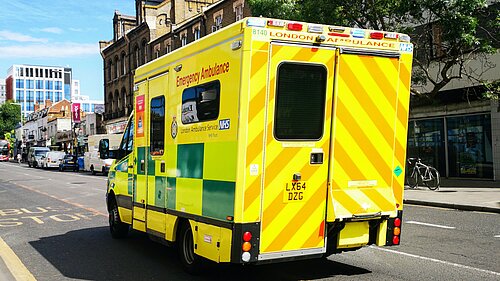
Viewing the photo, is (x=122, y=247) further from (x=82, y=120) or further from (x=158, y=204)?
(x=82, y=120)

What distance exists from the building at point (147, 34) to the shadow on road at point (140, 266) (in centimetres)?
2566

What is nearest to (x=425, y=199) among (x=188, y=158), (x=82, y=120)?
(x=188, y=158)

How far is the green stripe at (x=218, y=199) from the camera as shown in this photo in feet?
18.3

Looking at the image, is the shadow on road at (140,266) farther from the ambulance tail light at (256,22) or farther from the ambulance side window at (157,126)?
the ambulance tail light at (256,22)

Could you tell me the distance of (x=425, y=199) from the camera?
14938 millimetres

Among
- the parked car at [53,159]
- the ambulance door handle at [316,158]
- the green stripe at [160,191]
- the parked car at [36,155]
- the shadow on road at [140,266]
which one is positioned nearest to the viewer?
the ambulance door handle at [316,158]

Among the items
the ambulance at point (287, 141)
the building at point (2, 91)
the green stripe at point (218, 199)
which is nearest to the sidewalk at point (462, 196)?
the ambulance at point (287, 141)

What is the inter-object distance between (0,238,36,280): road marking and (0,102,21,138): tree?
417ft

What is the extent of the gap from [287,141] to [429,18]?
1370 centimetres

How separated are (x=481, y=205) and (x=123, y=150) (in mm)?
8872

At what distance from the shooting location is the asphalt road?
22.0 ft

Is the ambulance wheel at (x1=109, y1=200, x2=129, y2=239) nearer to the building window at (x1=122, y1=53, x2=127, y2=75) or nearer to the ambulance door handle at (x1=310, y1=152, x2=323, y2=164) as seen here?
the ambulance door handle at (x1=310, y1=152, x2=323, y2=164)

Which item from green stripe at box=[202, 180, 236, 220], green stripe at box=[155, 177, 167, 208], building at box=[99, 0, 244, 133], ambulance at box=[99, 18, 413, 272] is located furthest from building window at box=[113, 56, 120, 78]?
green stripe at box=[202, 180, 236, 220]

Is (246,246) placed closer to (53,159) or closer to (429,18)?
(429,18)
